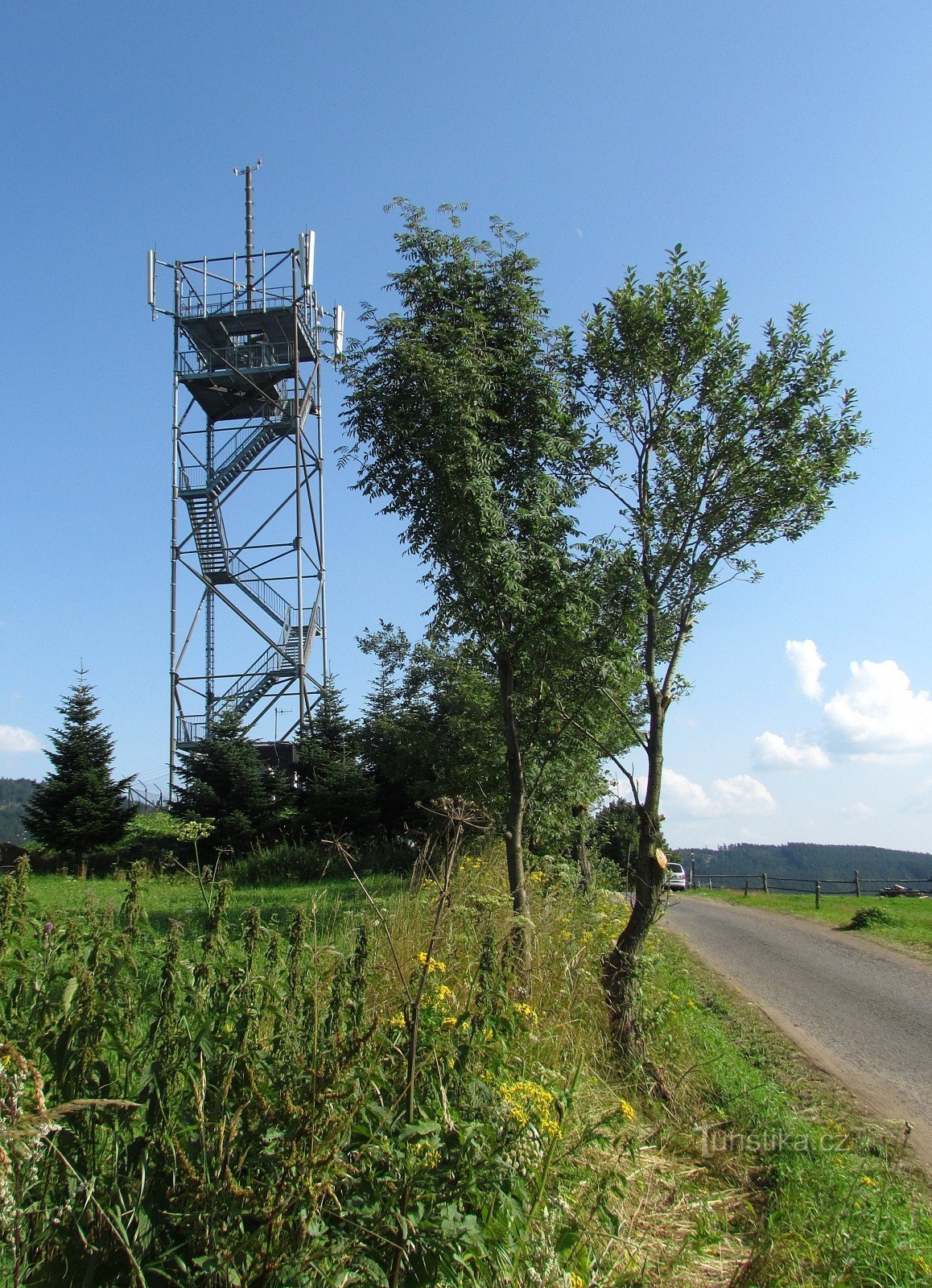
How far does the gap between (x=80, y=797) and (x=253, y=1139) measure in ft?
78.8

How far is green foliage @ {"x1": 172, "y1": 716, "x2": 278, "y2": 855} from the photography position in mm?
22000

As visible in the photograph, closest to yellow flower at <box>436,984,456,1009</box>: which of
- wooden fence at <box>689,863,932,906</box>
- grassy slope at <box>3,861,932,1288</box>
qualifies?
grassy slope at <box>3,861,932,1288</box>

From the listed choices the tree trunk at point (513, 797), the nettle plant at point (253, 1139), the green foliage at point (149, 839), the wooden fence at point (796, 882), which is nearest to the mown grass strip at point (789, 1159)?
the nettle plant at point (253, 1139)

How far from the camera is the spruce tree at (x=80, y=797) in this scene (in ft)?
78.3

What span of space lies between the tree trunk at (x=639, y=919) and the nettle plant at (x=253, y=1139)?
3.64m

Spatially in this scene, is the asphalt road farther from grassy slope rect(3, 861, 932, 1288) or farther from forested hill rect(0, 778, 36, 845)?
forested hill rect(0, 778, 36, 845)

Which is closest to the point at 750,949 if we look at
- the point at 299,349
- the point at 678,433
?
the point at 678,433

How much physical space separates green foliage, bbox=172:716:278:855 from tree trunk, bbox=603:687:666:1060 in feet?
51.2

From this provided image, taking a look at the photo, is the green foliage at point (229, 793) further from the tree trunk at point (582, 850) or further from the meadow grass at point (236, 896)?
the tree trunk at point (582, 850)

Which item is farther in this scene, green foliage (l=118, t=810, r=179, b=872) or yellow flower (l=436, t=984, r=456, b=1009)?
green foliage (l=118, t=810, r=179, b=872)

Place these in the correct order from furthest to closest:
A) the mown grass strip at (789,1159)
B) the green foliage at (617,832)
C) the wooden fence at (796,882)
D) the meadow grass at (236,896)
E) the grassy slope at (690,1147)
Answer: the wooden fence at (796,882)
the green foliage at (617,832)
the meadow grass at (236,896)
the mown grass strip at (789,1159)
the grassy slope at (690,1147)

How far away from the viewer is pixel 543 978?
248 inches

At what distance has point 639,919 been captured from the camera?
297 inches

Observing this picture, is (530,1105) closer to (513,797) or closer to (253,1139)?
(253,1139)
